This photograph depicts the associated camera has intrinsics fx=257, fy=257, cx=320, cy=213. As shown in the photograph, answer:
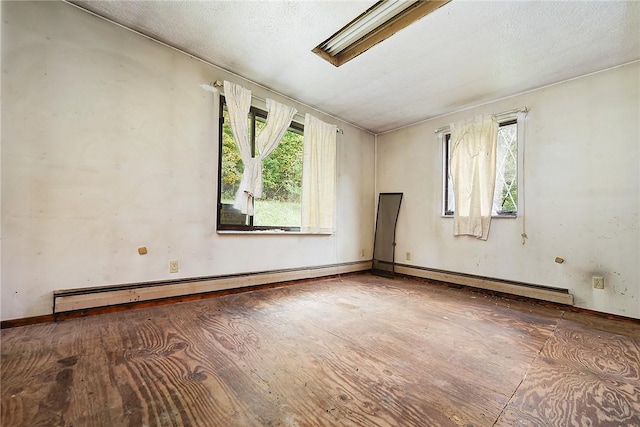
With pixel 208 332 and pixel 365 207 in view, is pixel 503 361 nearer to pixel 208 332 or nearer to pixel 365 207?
pixel 208 332

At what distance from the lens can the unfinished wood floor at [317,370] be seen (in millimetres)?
1099

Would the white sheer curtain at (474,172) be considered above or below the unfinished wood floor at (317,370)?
above

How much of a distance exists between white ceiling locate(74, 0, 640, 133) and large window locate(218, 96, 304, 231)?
0.60 metres

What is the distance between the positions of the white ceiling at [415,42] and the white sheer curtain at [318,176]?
0.61 metres

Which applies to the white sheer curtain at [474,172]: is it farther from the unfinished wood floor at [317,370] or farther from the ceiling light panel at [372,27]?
the ceiling light panel at [372,27]

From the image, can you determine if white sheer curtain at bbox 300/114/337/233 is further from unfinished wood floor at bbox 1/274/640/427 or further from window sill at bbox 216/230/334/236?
unfinished wood floor at bbox 1/274/640/427

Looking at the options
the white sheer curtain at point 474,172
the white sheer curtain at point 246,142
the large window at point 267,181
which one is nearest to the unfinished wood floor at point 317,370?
the large window at point 267,181

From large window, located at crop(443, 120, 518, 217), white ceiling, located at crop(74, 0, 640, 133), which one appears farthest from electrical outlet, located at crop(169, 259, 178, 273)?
large window, located at crop(443, 120, 518, 217)

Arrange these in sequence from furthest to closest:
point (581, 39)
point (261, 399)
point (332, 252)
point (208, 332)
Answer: point (332, 252) → point (581, 39) → point (208, 332) → point (261, 399)

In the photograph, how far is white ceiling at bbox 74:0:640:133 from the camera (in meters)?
2.05

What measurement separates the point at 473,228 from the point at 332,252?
202 cm

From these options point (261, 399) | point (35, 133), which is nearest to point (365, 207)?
point (261, 399)

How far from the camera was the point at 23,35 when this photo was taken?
192cm

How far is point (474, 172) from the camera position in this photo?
3490 mm
